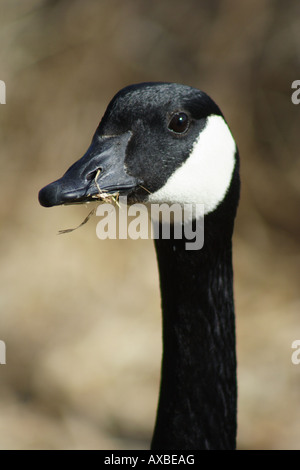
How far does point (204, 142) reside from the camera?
6.38 ft

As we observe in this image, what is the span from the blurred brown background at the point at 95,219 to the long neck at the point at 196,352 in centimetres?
223

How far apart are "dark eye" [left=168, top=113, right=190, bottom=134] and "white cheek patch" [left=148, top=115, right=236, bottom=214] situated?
2.2 inches

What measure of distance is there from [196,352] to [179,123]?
74 centimetres

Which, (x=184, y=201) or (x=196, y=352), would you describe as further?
(x=196, y=352)

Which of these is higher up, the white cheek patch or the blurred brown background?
the blurred brown background

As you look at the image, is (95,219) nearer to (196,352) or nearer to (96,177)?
(196,352)

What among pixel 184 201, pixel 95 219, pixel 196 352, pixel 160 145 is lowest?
pixel 196 352

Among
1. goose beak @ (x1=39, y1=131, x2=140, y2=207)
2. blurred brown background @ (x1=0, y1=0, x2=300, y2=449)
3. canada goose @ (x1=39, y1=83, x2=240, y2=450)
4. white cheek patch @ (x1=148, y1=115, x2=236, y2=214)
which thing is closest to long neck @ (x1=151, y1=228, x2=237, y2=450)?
canada goose @ (x1=39, y1=83, x2=240, y2=450)

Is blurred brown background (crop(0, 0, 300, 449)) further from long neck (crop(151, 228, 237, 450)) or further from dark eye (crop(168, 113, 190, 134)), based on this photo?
dark eye (crop(168, 113, 190, 134))

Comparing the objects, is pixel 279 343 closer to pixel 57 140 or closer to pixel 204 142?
pixel 57 140

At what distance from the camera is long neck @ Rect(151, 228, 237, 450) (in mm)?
2098

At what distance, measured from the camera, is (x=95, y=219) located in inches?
205

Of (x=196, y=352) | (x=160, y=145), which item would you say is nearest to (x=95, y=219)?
(x=196, y=352)

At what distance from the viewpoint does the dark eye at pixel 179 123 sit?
1912 millimetres
